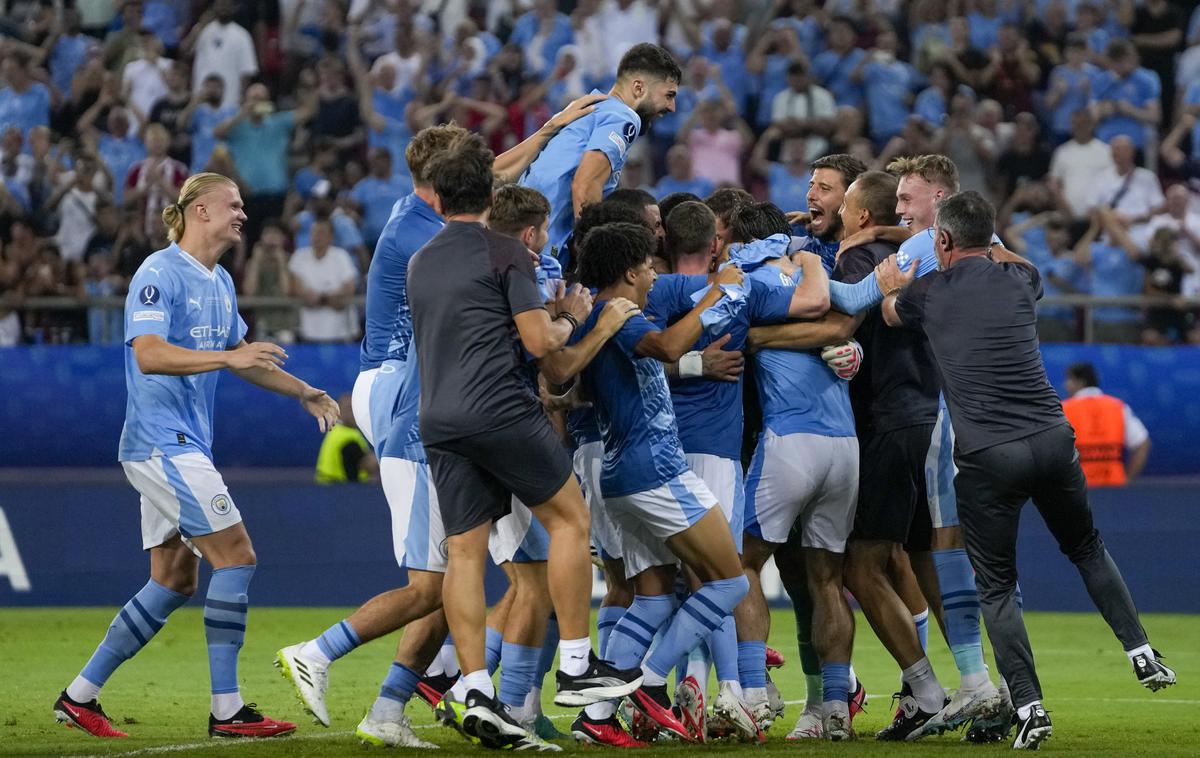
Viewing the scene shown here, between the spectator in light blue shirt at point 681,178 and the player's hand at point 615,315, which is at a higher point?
the spectator in light blue shirt at point 681,178

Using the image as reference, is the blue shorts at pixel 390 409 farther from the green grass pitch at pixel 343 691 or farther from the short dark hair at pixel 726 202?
the short dark hair at pixel 726 202

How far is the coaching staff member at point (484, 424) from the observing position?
6.05m

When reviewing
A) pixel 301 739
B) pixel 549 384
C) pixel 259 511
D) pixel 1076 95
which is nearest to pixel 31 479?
pixel 259 511

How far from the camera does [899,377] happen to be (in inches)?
285

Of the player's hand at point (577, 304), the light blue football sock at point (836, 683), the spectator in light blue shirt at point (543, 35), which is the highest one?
the spectator in light blue shirt at point (543, 35)

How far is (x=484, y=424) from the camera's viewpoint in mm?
6039

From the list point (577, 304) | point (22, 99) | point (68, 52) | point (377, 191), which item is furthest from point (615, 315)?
point (68, 52)

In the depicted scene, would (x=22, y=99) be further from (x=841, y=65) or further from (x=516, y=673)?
(x=516, y=673)

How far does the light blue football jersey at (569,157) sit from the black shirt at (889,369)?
119cm

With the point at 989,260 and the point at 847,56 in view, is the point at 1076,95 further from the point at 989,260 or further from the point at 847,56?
the point at 989,260

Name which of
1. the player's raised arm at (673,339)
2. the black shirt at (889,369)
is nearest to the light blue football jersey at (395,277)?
the player's raised arm at (673,339)

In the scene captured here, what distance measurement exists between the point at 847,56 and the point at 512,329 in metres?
10.5

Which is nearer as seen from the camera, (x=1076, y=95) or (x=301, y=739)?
(x=301, y=739)

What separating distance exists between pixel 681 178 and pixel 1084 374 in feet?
14.3
